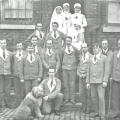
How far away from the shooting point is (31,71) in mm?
10727

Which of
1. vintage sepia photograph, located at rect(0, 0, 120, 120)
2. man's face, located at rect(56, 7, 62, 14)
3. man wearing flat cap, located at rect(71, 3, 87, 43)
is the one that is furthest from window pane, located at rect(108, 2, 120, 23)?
man's face, located at rect(56, 7, 62, 14)

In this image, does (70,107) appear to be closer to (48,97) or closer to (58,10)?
(48,97)

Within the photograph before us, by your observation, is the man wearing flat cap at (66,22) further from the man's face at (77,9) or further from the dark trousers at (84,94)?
the dark trousers at (84,94)

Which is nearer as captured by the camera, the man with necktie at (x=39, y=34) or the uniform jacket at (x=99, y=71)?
the uniform jacket at (x=99, y=71)

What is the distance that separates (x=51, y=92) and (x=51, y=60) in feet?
2.96

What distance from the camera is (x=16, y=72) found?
35.7 feet

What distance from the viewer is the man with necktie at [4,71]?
10.9m

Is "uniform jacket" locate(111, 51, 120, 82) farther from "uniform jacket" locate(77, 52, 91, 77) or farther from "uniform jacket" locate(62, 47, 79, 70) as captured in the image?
"uniform jacket" locate(62, 47, 79, 70)

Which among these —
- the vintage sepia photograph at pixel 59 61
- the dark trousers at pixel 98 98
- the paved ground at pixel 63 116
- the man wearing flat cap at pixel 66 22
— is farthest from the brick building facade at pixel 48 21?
the paved ground at pixel 63 116

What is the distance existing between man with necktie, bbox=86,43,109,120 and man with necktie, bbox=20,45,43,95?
4.49 ft

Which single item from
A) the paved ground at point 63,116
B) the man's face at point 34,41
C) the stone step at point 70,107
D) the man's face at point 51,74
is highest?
the man's face at point 34,41

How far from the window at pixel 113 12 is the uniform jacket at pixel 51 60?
2320 millimetres

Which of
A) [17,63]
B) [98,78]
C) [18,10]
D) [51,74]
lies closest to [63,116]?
[51,74]

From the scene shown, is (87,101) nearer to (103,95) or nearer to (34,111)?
(103,95)
